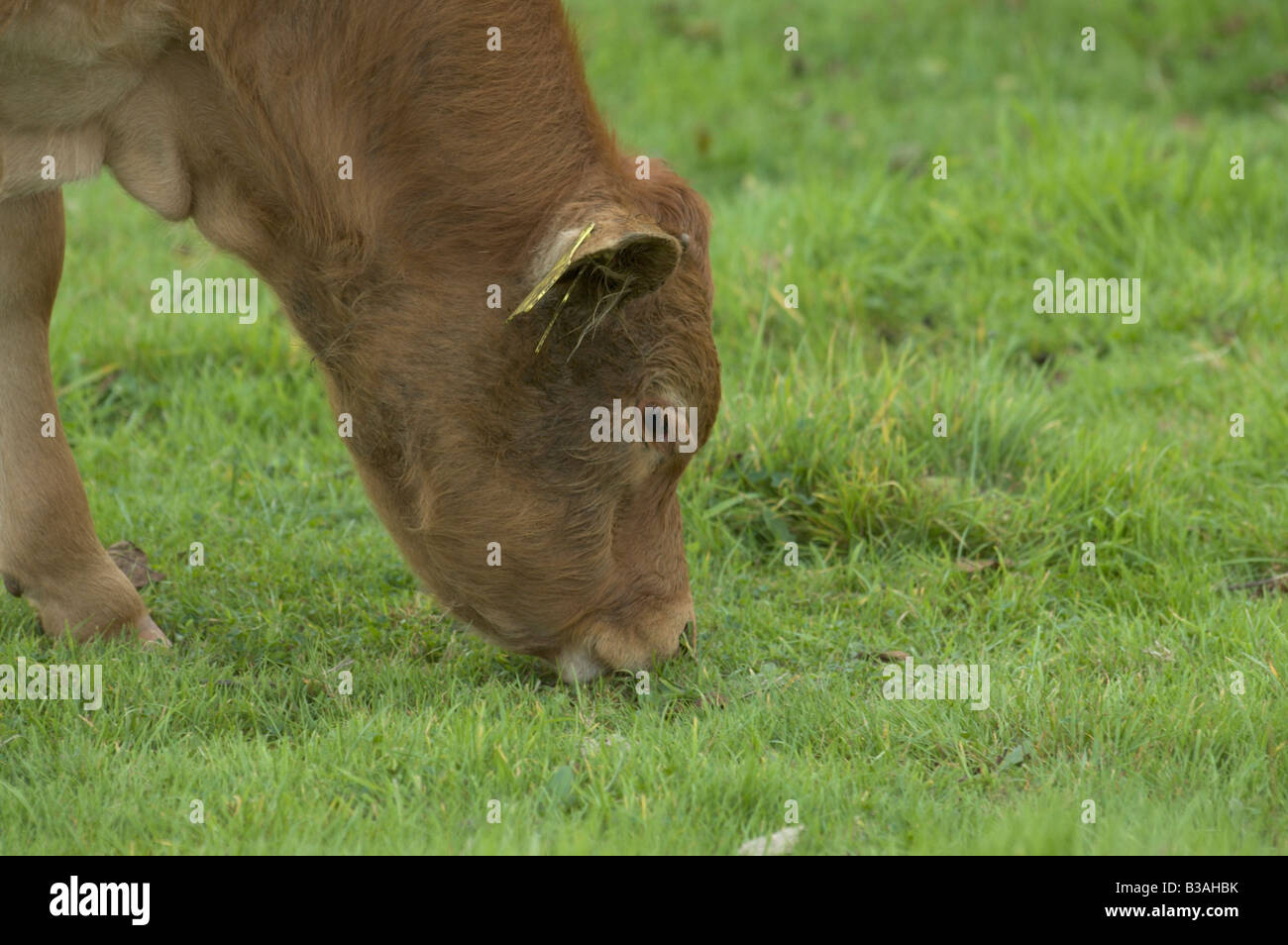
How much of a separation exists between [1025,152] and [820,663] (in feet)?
15.5

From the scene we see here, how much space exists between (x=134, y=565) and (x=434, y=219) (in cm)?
197

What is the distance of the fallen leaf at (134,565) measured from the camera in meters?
5.29

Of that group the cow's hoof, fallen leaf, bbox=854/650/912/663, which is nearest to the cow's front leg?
the cow's hoof

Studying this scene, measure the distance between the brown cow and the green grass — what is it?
470 millimetres

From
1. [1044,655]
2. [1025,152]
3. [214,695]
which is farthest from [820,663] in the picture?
[1025,152]

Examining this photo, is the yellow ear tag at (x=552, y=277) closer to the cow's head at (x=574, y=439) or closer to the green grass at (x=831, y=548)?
the cow's head at (x=574, y=439)

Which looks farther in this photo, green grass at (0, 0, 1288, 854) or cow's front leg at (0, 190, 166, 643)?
cow's front leg at (0, 190, 166, 643)

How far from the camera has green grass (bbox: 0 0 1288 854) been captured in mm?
3857

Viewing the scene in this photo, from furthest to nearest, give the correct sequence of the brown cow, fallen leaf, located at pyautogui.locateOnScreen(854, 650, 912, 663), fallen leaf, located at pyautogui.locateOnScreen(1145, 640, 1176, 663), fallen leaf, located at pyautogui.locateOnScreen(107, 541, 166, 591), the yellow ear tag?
fallen leaf, located at pyautogui.locateOnScreen(107, 541, 166, 591) → fallen leaf, located at pyautogui.locateOnScreen(854, 650, 912, 663) → fallen leaf, located at pyautogui.locateOnScreen(1145, 640, 1176, 663) → the brown cow → the yellow ear tag

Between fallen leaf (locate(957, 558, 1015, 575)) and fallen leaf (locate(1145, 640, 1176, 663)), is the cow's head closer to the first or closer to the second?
fallen leaf (locate(957, 558, 1015, 575))

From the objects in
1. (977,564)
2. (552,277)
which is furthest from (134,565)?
(977,564)

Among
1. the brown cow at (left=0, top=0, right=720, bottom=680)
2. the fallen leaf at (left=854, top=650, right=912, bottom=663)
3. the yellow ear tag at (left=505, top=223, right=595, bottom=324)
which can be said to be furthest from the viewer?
the fallen leaf at (left=854, top=650, right=912, bottom=663)
